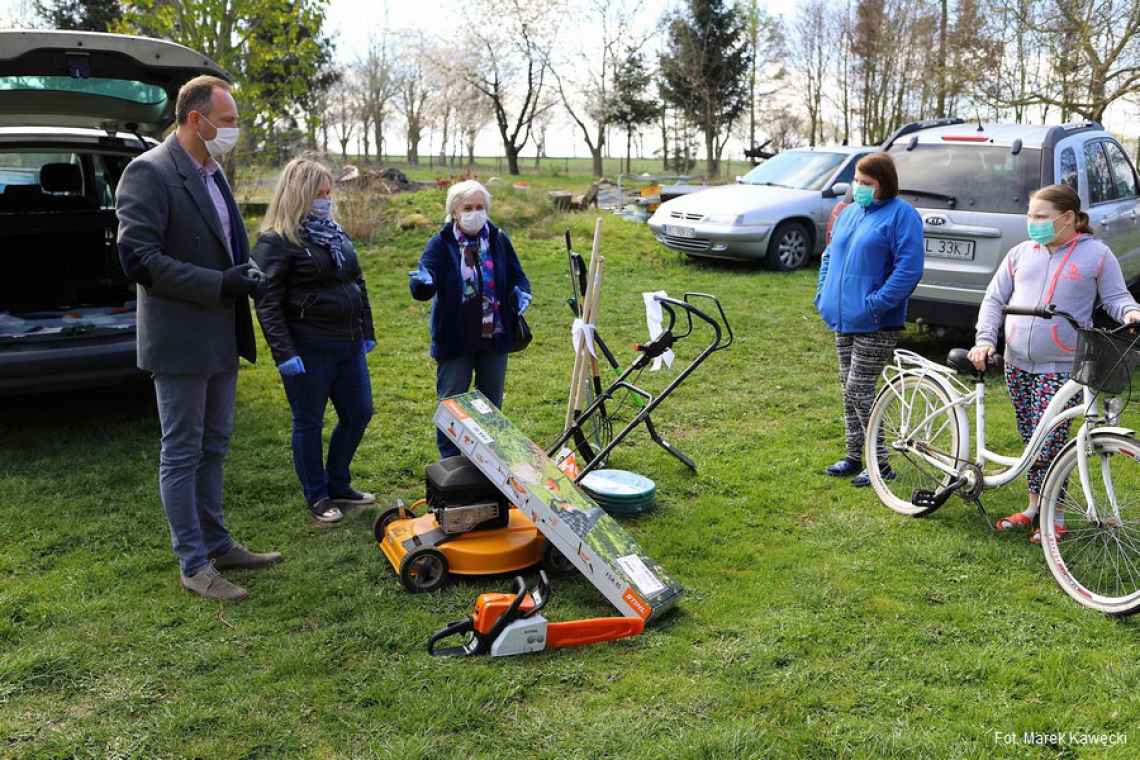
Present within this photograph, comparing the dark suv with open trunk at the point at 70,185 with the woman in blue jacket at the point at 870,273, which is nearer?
the dark suv with open trunk at the point at 70,185

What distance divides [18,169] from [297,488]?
11.1 ft

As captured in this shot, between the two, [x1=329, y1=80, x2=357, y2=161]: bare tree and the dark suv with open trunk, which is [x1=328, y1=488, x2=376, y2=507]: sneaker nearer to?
the dark suv with open trunk

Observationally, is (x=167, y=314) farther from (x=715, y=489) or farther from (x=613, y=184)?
(x=613, y=184)

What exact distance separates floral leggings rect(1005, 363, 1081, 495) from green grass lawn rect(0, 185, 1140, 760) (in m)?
0.40

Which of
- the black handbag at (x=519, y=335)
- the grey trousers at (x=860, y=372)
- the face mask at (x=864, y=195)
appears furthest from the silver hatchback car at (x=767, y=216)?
the black handbag at (x=519, y=335)

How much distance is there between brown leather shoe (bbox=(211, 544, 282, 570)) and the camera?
397 cm

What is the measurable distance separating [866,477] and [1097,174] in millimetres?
4176

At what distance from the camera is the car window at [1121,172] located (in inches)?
300

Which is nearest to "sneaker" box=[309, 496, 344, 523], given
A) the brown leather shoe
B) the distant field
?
the brown leather shoe

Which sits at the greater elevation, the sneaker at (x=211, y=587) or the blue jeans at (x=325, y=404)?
the blue jeans at (x=325, y=404)

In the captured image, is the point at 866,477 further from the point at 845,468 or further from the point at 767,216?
the point at 767,216

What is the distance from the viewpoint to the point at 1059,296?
4004 mm

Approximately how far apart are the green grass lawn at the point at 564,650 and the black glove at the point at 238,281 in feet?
4.20

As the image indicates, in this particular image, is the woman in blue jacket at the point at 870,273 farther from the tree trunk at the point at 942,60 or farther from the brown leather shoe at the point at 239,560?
the tree trunk at the point at 942,60
